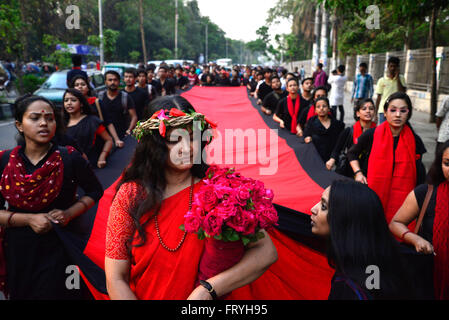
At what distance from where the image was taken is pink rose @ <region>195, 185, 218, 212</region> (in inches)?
64.4

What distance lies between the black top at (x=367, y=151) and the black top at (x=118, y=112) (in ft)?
11.3

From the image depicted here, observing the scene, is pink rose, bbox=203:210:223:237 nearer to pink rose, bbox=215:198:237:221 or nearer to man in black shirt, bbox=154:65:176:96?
pink rose, bbox=215:198:237:221

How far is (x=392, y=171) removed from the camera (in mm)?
3693

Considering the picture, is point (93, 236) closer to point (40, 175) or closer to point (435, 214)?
point (40, 175)

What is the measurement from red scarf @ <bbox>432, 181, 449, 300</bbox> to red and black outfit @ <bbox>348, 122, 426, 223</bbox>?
1265 mm

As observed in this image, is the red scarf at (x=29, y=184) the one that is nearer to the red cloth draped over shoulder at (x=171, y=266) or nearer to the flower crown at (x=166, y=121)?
the red cloth draped over shoulder at (x=171, y=266)

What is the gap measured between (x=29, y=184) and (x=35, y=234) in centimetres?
34

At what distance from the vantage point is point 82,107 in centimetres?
429

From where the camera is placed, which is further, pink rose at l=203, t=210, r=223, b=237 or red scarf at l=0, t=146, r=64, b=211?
red scarf at l=0, t=146, r=64, b=211

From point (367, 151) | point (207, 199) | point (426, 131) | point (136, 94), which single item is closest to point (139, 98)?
point (136, 94)

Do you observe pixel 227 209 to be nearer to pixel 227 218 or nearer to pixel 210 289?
pixel 227 218

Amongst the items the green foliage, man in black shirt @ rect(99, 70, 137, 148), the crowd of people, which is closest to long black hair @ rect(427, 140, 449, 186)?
the crowd of people

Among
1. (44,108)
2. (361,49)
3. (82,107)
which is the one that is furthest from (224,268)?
(361,49)
